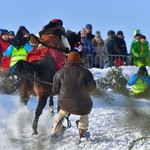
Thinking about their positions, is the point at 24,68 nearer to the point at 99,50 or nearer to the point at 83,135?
the point at 83,135

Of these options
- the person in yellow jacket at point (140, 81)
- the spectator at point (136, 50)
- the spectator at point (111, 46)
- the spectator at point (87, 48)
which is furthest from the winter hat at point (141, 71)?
the spectator at point (136, 50)

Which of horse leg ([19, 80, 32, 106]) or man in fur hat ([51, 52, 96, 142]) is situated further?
horse leg ([19, 80, 32, 106])

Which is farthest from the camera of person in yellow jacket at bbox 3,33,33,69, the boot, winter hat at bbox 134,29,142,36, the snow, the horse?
winter hat at bbox 134,29,142,36

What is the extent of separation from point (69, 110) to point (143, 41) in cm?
1042

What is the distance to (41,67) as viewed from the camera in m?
11.8

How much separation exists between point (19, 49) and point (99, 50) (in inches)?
249

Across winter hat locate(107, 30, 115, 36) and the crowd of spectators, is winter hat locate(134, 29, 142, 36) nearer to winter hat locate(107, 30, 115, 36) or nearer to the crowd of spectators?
the crowd of spectators

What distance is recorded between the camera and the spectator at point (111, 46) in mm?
19969

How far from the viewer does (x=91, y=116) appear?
13.4m

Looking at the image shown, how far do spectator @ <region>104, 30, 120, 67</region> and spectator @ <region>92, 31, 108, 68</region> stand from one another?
0.14m

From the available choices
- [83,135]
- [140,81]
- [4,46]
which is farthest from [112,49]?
[83,135]

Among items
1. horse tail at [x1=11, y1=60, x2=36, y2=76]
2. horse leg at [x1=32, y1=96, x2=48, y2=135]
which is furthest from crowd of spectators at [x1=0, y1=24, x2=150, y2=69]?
horse leg at [x1=32, y1=96, x2=48, y2=135]

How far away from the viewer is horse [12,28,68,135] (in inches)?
461

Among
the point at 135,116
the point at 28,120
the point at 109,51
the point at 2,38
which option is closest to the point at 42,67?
the point at 28,120
